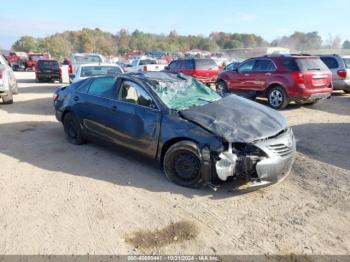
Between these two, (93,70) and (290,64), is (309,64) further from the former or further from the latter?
(93,70)

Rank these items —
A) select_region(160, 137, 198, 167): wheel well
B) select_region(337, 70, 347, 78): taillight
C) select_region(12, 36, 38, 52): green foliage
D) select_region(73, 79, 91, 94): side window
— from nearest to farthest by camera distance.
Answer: select_region(160, 137, 198, 167): wheel well < select_region(73, 79, 91, 94): side window < select_region(337, 70, 347, 78): taillight < select_region(12, 36, 38, 52): green foliage

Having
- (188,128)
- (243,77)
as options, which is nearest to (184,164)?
(188,128)

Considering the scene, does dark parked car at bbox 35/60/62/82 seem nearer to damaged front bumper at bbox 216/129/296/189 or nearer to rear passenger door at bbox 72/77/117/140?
rear passenger door at bbox 72/77/117/140

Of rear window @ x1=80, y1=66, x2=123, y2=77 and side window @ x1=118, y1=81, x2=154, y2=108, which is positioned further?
rear window @ x1=80, y1=66, x2=123, y2=77

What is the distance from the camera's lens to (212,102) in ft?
18.2

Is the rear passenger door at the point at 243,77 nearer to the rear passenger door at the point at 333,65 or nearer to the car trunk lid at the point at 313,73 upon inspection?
the car trunk lid at the point at 313,73

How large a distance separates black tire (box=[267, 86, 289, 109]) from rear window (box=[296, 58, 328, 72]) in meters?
0.86

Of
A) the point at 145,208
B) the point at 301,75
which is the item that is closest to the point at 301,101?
the point at 301,75

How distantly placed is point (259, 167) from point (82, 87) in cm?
401

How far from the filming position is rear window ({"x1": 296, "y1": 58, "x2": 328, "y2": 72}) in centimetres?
1038

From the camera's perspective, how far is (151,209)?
4262mm

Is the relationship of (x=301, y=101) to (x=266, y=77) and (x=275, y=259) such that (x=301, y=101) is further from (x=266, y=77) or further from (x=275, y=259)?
(x=275, y=259)

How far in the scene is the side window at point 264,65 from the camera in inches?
436

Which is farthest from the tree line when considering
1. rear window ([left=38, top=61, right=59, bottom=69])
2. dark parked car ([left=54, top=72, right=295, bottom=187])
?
dark parked car ([left=54, top=72, right=295, bottom=187])
